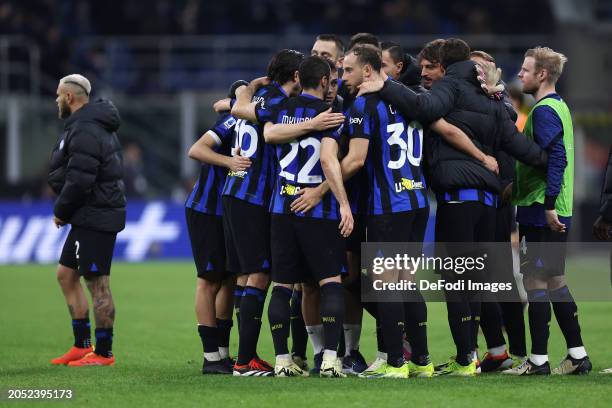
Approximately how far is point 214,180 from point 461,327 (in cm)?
220

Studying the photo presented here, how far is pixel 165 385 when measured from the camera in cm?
794

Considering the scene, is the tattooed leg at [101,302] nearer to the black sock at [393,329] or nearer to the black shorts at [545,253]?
the black sock at [393,329]

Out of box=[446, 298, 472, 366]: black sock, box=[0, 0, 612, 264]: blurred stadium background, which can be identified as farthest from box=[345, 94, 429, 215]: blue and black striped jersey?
box=[0, 0, 612, 264]: blurred stadium background

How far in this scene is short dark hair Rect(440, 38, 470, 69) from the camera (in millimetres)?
8523

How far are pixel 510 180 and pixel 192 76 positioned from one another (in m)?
17.2

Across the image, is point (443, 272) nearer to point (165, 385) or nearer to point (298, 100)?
point (298, 100)

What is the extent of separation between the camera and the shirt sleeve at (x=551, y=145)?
830cm

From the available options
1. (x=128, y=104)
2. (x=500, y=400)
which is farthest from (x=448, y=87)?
(x=128, y=104)

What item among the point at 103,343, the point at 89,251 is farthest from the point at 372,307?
the point at 89,251

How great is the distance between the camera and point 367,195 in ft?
27.2

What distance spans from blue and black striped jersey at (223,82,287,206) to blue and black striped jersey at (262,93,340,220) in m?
0.23

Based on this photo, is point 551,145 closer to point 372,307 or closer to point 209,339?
point 372,307

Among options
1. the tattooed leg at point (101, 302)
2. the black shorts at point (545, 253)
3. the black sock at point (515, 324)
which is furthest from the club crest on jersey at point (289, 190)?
the tattooed leg at point (101, 302)

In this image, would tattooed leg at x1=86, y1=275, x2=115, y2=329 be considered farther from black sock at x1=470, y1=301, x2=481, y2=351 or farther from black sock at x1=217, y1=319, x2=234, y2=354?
black sock at x1=470, y1=301, x2=481, y2=351
